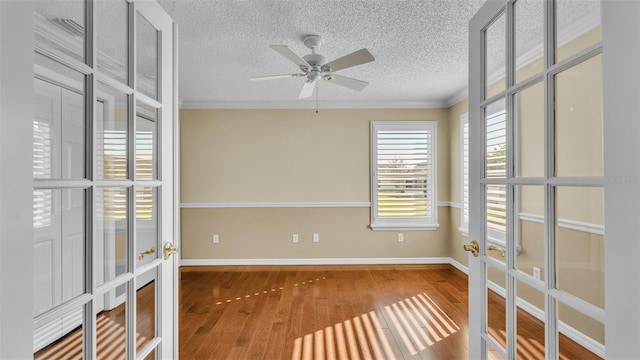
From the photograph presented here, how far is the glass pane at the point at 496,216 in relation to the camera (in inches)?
48.0

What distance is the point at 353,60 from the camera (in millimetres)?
2455

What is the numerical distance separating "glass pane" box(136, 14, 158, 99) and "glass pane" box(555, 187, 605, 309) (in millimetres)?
1404

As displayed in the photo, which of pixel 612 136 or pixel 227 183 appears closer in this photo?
pixel 612 136

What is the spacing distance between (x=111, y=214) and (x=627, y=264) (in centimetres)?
132

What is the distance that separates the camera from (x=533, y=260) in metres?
1.05

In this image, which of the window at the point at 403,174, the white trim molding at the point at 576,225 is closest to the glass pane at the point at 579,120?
the white trim molding at the point at 576,225

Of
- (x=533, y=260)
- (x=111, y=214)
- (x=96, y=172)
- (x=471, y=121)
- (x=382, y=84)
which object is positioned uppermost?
(x=382, y=84)

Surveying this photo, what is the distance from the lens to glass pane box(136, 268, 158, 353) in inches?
47.2

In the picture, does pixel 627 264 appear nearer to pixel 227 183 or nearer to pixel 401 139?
pixel 401 139

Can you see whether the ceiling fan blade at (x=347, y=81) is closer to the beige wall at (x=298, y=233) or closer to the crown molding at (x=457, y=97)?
the crown molding at (x=457, y=97)

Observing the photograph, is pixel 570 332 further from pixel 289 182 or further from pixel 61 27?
pixel 289 182

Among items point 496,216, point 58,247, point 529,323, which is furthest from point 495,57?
point 58,247

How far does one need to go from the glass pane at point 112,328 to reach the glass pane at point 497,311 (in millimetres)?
1317

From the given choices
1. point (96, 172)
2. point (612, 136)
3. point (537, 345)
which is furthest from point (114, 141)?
point (537, 345)
